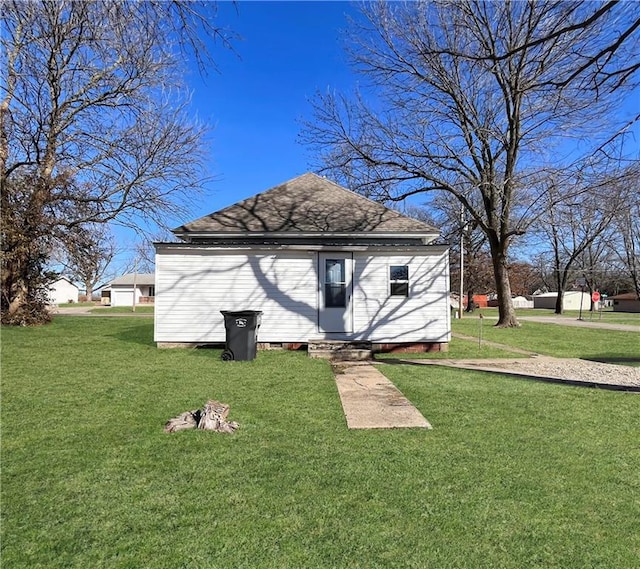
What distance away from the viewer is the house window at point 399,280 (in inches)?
454

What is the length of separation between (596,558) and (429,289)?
363 inches

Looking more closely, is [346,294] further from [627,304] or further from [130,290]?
[627,304]

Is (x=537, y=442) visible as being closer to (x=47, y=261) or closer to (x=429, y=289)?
(x=429, y=289)

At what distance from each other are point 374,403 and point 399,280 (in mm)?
5992

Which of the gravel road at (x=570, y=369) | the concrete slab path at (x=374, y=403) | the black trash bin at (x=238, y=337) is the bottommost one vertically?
the gravel road at (x=570, y=369)

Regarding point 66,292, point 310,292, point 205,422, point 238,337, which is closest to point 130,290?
point 66,292

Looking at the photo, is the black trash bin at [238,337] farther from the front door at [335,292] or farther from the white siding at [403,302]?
the white siding at [403,302]

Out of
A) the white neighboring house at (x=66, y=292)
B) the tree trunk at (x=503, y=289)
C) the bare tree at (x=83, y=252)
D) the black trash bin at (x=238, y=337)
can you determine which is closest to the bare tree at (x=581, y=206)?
the tree trunk at (x=503, y=289)

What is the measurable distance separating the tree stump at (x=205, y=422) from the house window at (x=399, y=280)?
289 inches

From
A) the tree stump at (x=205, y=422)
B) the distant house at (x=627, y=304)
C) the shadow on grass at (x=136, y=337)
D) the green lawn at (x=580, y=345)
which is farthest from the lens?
the distant house at (x=627, y=304)

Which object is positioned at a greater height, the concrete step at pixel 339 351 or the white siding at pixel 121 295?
the white siding at pixel 121 295

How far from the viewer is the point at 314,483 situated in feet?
11.3

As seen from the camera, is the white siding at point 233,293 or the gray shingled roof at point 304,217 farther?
the gray shingled roof at point 304,217

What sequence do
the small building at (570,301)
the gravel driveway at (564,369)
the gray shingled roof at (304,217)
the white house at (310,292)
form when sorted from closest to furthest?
the gravel driveway at (564,369) < the white house at (310,292) < the gray shingled roof at (304,217) < the small building at (570,301)
